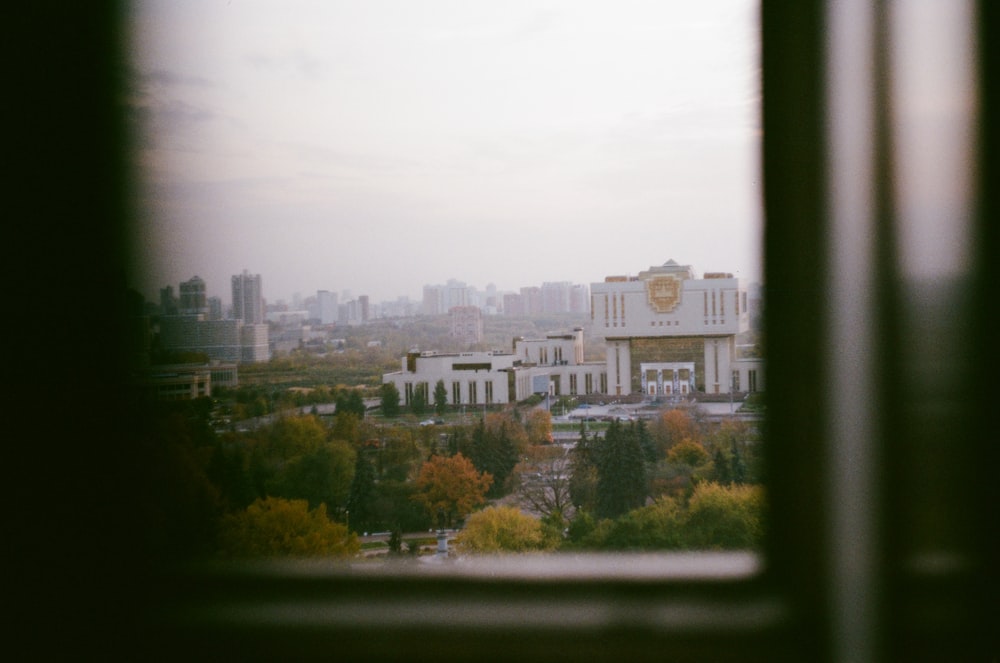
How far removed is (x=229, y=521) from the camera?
1790 mm

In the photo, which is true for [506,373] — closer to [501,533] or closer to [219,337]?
[501,533]

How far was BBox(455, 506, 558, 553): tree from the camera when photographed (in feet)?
5.69

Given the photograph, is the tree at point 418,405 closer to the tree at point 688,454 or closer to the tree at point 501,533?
the tree at point 501,533

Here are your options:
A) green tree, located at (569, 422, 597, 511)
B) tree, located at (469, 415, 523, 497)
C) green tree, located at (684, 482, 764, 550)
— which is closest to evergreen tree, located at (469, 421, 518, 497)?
tree, located at (469, 415, 523, 497)

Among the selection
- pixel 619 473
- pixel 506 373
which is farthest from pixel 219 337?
pixel 619 473

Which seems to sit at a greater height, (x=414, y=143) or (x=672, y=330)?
(x=414, y=143)

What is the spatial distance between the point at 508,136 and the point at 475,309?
343 mm

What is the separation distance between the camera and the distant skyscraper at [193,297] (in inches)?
70.4

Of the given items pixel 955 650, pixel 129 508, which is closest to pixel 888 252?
pixel 955 650

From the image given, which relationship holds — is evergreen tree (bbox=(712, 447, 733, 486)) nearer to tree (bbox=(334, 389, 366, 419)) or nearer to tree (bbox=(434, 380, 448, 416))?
tree (bbox=(434, 380, 448, 416))

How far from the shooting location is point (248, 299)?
1.78 metres

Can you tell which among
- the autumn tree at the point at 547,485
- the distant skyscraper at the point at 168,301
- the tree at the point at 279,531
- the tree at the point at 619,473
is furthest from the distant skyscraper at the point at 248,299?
the tree at the point at 619,473

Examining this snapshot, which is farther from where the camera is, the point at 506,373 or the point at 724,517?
the point at 506,373

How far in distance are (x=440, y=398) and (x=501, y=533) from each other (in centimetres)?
29
